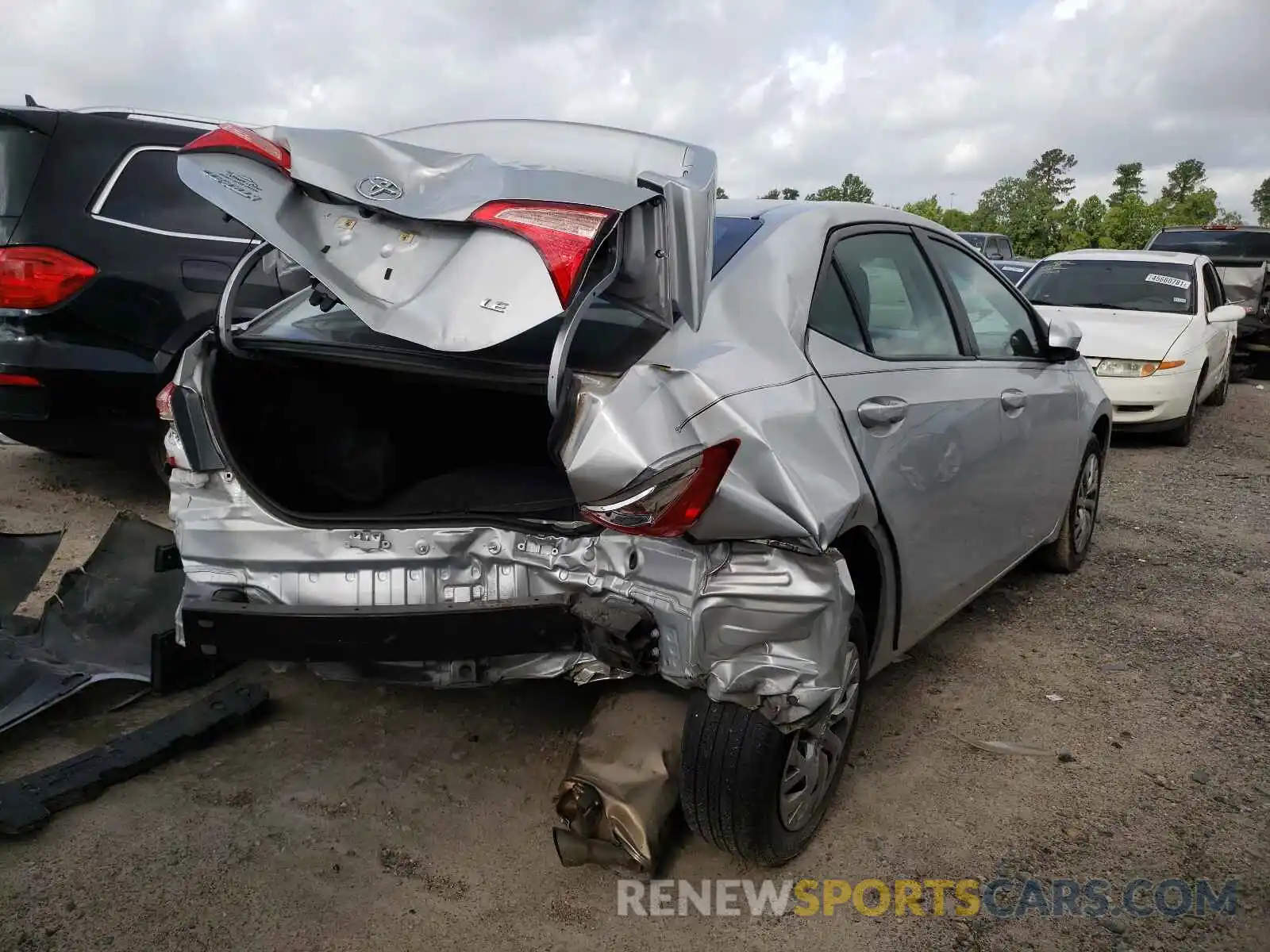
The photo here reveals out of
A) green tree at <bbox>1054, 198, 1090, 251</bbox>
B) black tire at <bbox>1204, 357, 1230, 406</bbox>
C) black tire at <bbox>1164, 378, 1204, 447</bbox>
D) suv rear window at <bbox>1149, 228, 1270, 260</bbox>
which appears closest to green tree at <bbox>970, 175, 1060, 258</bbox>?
green tree at <bbox>1054, 198, 1090, 251</bbox>

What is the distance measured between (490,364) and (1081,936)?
201 centimetres

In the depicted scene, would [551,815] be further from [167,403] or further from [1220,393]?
[1220,393]

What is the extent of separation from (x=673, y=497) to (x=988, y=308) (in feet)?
7.59

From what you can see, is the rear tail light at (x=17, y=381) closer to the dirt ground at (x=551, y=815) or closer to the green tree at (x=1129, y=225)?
the dirt ground at (x=551, y=815)

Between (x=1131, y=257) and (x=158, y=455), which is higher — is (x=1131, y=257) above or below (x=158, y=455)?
above

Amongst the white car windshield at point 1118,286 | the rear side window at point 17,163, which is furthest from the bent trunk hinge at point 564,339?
the white car windshield at point 1118,286

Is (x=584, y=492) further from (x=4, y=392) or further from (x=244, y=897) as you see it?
(x=4, y=392)

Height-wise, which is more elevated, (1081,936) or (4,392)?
(4,392)

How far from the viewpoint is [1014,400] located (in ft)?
12.0

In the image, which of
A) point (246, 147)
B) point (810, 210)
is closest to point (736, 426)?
point (810, 210)

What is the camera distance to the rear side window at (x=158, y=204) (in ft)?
15.4

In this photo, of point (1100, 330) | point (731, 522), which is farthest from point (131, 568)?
point (1100, 330)

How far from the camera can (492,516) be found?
251 centimetres

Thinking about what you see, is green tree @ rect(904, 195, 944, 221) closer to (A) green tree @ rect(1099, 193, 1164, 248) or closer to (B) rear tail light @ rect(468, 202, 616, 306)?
(A) green tree @ rect(1099, 193, 1164, 248)
